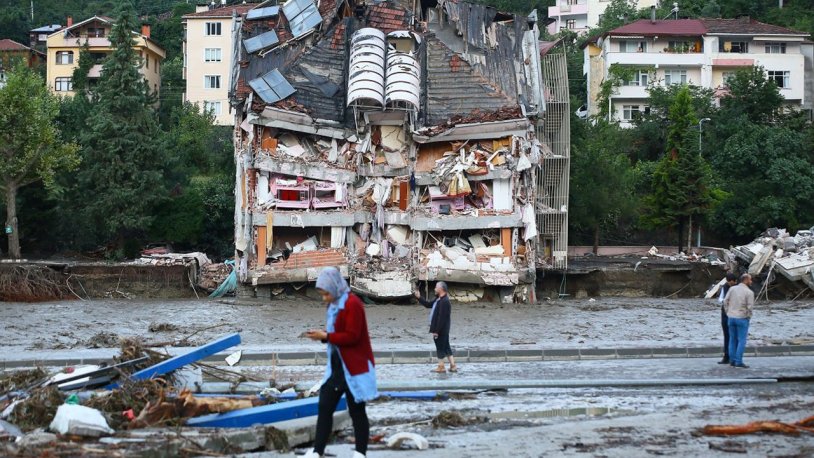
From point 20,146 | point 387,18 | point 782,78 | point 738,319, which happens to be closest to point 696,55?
point 782,78

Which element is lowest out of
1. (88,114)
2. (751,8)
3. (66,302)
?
(66,302)

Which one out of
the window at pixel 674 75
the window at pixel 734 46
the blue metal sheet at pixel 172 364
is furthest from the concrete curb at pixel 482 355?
the window at pixel 734 46

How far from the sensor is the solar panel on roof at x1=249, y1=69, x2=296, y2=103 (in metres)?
39.2

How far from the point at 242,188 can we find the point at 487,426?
90.1 feet

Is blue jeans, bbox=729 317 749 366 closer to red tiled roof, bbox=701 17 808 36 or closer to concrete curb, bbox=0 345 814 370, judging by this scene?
concrete curb, bbox=0 345 814 370

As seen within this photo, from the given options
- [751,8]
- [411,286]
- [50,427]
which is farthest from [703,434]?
[751,8]

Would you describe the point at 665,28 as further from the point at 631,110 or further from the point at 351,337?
the point at 351,337

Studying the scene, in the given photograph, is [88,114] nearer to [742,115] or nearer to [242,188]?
[242,188]

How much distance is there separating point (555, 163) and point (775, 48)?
32.0m

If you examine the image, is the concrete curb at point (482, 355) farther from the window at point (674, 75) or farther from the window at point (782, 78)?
the window at point (782, 78)

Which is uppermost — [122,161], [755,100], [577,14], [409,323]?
[577,14]

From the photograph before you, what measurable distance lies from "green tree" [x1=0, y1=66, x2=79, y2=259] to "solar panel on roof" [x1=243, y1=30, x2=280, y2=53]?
405 inches

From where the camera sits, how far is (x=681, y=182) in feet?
177

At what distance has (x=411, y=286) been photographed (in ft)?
127
